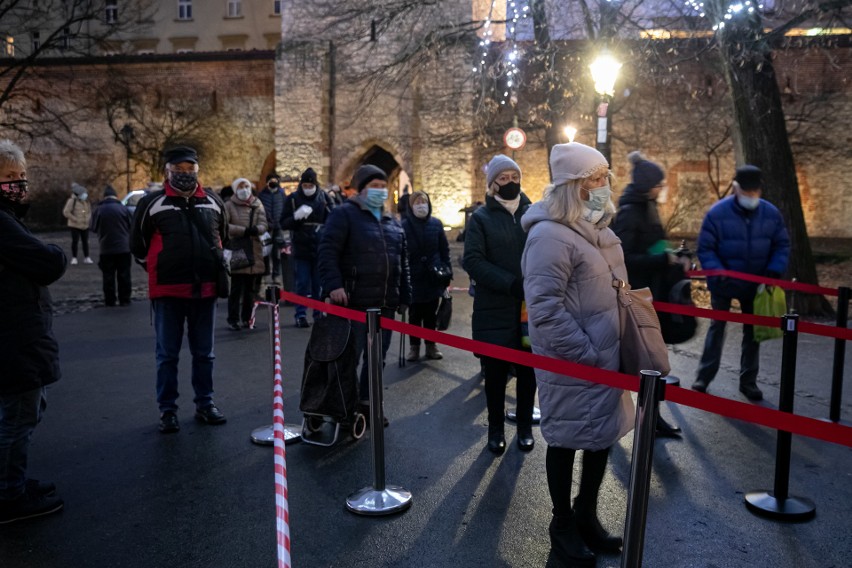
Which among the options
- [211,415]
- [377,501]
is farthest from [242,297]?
[377,501]

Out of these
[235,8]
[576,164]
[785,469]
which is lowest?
[785,469]

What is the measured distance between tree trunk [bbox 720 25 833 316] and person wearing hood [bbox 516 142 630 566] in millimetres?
8683

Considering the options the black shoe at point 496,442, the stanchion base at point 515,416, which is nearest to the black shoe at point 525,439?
the black shoe at point 496,442

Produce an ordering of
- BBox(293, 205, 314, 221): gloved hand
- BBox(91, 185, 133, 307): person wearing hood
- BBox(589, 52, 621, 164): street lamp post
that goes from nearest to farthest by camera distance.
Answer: BBox(293, 205, 314, 221): gloved hand
BBox(91, 185, 133, 307): person wearing hood
BBox(589, 52, 621, 164): street lamp post

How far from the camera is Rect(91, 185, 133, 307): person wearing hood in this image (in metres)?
11.6

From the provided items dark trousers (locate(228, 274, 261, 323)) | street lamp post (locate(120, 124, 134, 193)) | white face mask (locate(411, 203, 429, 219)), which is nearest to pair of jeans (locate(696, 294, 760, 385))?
white face mask (locate(411, 203, 429, 219))

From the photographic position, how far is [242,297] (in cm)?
998

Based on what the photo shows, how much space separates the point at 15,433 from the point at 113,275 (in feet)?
28.2

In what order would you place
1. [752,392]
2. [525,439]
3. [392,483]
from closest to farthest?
[392,483] < [525,439] < [752,392]

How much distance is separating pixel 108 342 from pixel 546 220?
708 centimetres

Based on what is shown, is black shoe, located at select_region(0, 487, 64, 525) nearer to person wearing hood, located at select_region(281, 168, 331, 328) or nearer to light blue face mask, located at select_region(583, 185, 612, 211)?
light blue face mask, located at select_region(583, 185, 612, 211)

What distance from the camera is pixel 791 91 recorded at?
24891 millimetres

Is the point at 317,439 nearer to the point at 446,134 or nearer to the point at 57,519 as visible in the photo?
the point at 57,519

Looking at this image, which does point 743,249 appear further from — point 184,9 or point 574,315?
point 184,9
